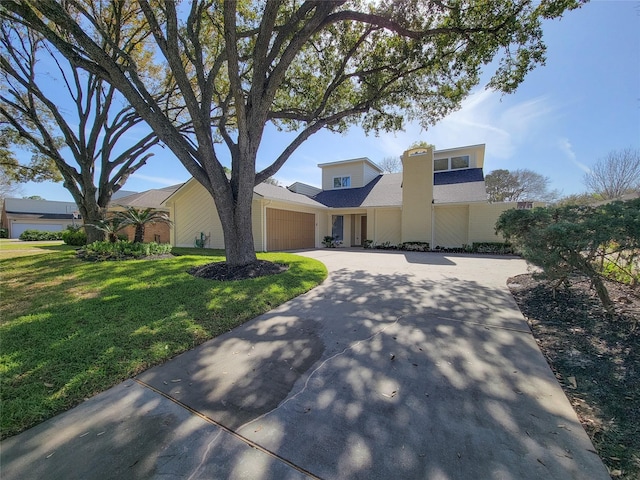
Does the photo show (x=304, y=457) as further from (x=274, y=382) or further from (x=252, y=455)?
(x=274, y=382)

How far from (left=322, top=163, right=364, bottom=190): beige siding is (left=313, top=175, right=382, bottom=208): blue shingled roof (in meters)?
0.54

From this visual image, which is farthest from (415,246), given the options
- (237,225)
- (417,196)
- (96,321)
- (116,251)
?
(96,321)

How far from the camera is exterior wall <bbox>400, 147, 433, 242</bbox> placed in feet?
49.3

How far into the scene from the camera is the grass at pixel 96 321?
7.92ft

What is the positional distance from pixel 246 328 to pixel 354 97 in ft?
33.8

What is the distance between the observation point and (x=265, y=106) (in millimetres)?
6621

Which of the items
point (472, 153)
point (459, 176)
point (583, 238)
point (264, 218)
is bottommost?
point (583, 238)

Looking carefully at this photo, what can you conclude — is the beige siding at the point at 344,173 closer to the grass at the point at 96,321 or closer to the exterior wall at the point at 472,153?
the exterior wall at the point at 472,153

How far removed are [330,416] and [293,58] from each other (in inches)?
299

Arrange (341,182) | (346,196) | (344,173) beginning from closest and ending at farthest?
(346,196)
(344,173)
(341,182)

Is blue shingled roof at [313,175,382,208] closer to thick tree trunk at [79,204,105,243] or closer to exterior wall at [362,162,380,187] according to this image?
exterior wall at [362,162,380,187]

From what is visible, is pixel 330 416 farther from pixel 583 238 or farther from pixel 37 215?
pixel 37 215

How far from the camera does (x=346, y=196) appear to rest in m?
19.3

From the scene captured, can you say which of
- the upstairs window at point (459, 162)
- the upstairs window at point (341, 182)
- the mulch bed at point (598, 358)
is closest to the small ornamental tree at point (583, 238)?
the mulch bed at point (598, 358)
